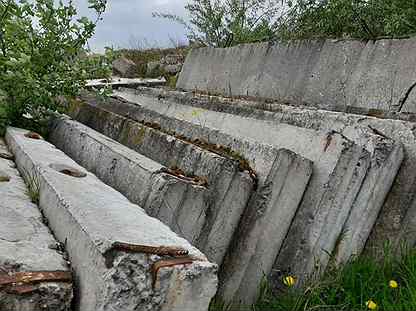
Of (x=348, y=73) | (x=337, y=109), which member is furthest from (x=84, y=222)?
(x=348, y=73)

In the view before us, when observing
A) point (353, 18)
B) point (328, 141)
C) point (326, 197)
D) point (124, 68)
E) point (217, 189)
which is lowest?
point (217, 189)

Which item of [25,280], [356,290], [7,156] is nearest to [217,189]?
[356,290]

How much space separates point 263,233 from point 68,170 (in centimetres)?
89

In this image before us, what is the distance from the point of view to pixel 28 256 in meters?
1.51

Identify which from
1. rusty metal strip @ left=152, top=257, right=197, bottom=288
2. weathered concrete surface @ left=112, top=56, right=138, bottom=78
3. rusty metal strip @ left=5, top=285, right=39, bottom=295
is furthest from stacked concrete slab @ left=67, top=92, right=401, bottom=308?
weathered concrete surface @ left=112, top=56, right=138, bottom=78

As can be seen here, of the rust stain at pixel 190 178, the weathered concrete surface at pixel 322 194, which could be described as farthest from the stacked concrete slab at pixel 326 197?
the rust stain at pixel 190 178

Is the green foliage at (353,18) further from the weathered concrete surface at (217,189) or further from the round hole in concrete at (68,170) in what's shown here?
the round hole in concrete at (68,170)

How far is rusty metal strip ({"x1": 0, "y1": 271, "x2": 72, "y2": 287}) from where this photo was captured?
1345mm

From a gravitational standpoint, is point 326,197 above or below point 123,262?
above

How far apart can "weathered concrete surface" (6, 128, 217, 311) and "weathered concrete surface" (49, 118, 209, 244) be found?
0.18 metres

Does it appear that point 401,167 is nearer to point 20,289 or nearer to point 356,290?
point 356,290

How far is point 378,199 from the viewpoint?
7.53 ft

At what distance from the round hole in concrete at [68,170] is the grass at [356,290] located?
799 mm

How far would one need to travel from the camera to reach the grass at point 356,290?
1.93 m
